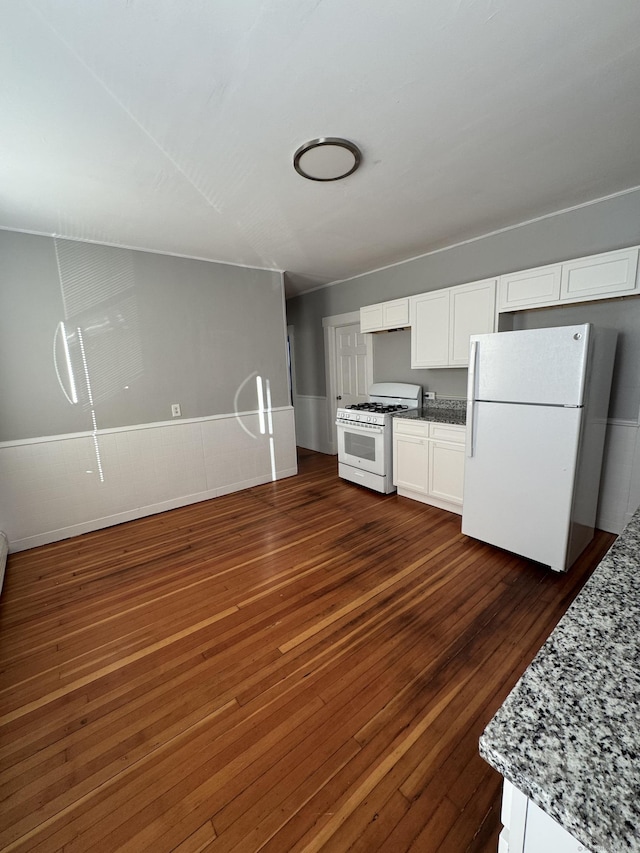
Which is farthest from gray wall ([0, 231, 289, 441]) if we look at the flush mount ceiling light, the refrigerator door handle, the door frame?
the refrigerator door handle

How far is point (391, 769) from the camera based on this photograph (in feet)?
4.14

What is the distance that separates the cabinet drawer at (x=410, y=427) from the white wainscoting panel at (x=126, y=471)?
145cm

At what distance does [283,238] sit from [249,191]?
2.87 ft

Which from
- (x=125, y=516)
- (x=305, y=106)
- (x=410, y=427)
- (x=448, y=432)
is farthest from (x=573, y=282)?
(x=125, y=516)

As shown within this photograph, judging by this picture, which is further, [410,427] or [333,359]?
[333,359]

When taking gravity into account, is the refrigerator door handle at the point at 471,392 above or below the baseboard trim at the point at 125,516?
above

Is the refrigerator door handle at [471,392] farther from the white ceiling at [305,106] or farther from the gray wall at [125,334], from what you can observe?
the gray wall at [125,334]

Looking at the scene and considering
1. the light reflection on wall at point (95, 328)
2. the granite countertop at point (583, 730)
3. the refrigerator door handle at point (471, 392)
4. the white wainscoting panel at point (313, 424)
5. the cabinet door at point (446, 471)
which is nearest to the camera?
the granite countertop at point (583, 730)

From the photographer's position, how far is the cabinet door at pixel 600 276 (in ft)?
7.53

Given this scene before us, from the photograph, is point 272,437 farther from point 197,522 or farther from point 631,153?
point 631,153

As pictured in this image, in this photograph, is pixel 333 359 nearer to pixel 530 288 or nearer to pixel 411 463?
pixel 411 463

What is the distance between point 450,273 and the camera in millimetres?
3494

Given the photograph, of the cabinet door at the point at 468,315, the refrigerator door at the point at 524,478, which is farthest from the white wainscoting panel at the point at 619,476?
the cabinet door at the point at 468,315

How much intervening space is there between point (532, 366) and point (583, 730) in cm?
214
